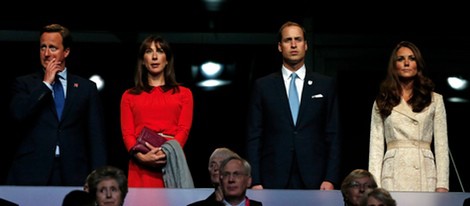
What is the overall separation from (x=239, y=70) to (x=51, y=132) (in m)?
3.18

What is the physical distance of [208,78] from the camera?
10.5m

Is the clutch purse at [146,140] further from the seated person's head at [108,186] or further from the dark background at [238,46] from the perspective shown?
the dark background at [238,46]

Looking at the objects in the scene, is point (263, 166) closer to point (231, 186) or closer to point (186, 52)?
point (231, 186)

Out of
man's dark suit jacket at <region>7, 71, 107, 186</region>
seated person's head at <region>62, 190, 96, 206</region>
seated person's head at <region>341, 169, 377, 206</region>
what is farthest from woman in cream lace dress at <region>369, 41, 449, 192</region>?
seated person's head at <region>62, 190, 96, 206</region>

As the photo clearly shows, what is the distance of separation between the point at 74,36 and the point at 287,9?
1841 mm

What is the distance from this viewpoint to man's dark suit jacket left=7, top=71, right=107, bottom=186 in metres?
7.52

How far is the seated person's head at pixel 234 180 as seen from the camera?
683cm

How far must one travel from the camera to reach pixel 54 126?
7.63 metres

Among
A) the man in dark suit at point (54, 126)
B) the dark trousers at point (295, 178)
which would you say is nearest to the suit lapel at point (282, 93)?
the dark trousers at point (295, 178)

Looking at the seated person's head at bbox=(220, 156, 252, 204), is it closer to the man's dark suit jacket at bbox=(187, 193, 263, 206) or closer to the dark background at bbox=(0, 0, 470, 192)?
the man's dark suit jacket at bbox=(187, 193, 263, 206)

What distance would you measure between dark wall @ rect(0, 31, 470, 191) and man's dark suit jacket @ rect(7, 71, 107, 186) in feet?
8.59

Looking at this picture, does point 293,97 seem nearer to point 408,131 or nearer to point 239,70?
point 408,131

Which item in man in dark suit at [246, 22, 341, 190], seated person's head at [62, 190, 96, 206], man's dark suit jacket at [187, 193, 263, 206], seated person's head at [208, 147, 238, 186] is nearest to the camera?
seated person's head at [62, 190, 96, 206]

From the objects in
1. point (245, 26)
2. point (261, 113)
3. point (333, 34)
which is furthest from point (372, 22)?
point (261, 113)
